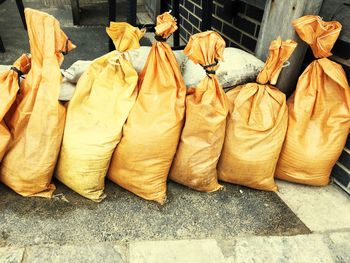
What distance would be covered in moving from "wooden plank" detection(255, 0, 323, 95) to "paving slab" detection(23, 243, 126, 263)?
1.37 m

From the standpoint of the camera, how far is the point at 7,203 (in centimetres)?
163

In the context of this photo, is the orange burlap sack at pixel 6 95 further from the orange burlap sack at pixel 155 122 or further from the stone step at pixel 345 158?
the stone step at pixel 345 158

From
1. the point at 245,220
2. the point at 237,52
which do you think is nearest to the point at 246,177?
the point at 245,220

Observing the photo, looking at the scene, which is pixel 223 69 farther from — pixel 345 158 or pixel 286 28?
pixel 345 158

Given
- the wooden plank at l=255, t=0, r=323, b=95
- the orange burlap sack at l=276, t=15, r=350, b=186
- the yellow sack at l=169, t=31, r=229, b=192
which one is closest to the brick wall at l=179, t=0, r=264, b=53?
the wooden plank at l=255, t=0, r=323, b=95

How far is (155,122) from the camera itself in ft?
5.16

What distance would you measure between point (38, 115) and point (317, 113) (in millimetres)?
1476

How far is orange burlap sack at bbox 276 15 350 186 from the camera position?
1.63 m

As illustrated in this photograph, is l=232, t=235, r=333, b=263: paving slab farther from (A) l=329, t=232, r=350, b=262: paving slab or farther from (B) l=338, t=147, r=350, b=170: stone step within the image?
(B) l=338, t=147, r=350, b=170: stone step

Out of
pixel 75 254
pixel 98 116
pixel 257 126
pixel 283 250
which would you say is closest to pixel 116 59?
pixel 98 116

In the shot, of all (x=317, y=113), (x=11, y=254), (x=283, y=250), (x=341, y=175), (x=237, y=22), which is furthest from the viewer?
(x=237, y=22)

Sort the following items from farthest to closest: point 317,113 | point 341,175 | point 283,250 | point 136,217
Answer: point 341,175 → point 317,113 → point 136,217 → point 283,250

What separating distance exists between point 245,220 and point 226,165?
12.3 inches

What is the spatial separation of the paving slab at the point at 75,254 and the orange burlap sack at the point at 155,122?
375 mm
